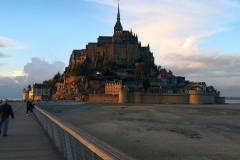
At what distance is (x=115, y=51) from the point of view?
82438 millimetres

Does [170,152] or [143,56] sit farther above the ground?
[143,56]

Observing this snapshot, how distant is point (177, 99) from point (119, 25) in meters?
41.8

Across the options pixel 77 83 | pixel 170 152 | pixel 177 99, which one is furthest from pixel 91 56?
pixel 170 152

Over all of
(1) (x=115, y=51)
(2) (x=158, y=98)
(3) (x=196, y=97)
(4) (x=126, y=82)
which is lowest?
(2) (x=158, y=98)

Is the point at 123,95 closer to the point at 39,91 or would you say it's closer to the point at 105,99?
the point at 105,99

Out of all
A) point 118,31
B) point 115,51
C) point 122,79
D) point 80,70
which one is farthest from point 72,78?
point 118,31

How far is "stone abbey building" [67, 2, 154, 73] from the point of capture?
270ft

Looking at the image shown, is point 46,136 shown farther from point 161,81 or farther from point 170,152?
point 161,81

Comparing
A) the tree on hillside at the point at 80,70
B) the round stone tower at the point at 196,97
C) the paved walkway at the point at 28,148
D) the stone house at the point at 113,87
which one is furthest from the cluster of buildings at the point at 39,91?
the paved walkway at the point at 28,148

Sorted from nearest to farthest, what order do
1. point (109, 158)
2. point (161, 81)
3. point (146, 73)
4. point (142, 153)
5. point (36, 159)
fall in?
1. point (109, 158)
2. point (36, 159)
3. point (142, 153)
4. point (161, 81)
5. point (146, 73)

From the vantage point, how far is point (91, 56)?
8556 centimetres

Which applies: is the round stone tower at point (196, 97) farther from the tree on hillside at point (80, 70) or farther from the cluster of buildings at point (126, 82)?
the tree on hillside at point (80, 70)

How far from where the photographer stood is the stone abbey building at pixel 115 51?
82.2 meters

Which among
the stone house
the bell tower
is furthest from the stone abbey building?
the stone house
